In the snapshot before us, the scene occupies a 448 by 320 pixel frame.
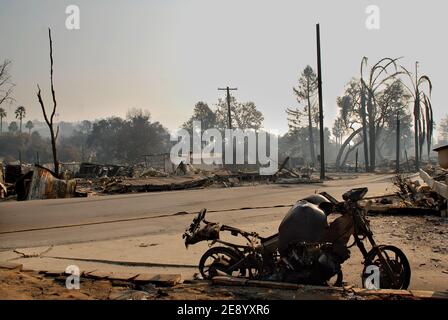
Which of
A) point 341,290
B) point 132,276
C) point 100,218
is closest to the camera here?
point 341,290

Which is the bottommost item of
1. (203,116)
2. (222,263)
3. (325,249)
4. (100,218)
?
(100,218)

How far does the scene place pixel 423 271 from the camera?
614 centimetres

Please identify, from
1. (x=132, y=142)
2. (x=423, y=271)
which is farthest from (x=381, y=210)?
(x=132, y=142)

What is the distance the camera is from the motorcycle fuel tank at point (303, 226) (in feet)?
16.9

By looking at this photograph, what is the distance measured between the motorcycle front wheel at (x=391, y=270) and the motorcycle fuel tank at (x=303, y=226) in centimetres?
69

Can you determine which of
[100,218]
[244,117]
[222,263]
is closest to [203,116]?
[244,117]

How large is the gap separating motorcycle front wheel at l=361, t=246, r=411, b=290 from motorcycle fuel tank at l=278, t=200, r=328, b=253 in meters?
0.69

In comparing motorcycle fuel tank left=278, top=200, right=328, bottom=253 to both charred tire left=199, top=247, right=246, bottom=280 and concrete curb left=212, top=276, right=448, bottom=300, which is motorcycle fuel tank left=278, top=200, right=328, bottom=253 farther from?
charred tire left=199, top=247, right=246, bottom=280

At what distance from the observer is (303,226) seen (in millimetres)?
5164

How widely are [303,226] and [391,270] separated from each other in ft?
3.70

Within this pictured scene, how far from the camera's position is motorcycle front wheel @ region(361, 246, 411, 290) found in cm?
507

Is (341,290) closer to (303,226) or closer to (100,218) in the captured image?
(303,226)

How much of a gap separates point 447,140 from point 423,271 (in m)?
167
